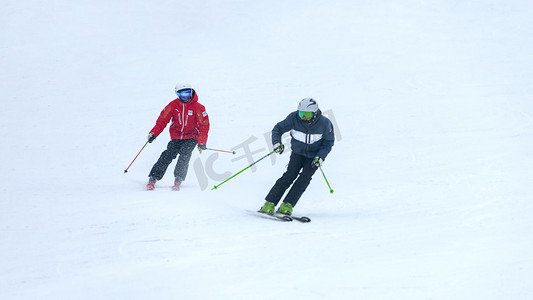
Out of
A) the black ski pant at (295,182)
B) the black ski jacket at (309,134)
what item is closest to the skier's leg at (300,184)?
the black ski pant at (295,182)

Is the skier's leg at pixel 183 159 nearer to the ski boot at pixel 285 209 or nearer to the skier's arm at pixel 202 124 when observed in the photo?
the skier's arm at pixel 202 124

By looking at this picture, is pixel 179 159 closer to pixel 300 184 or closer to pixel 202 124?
pixel 202 124

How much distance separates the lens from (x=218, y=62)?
46.6 ft

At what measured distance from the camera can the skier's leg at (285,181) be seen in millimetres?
6520

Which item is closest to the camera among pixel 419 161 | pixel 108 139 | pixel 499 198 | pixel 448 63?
pixel 499 198

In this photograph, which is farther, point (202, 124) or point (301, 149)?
point (202, 124)

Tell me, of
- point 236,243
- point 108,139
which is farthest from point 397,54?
point 236,243

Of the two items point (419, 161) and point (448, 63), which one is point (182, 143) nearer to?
point (419, 161)

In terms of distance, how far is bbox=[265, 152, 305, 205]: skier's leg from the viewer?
6.52 meters

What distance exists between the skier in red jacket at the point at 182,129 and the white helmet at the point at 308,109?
197cm

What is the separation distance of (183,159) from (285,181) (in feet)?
6.83

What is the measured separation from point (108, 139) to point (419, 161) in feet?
19.2

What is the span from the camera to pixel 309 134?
6520 mm

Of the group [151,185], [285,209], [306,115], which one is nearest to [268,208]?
[285,209]
